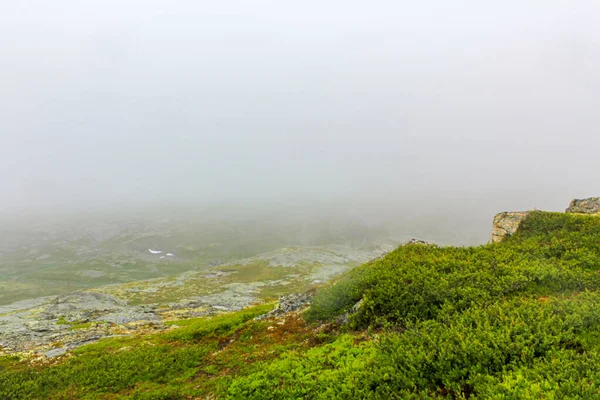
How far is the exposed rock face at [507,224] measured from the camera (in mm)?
29659

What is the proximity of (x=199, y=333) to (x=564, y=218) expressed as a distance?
34752 millimetres

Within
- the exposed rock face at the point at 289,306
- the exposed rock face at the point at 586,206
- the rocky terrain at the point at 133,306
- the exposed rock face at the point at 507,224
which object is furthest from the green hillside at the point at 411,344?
the exposed rock face at the point at 586,206

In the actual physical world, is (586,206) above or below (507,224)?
above

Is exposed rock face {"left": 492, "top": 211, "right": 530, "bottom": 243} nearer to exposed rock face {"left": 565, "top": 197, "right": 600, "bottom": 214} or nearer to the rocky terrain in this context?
exposed rock face {"left": 565, "top": 197, "right": 600, "bottom": 214}

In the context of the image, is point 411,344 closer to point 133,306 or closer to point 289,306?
point 289,306

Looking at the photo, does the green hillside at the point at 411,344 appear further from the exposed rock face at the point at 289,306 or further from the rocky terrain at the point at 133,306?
the rocky terrain at the point at 133,306

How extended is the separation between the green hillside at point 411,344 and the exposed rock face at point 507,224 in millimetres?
1719

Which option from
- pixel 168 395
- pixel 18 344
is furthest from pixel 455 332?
A: pixel 18 344

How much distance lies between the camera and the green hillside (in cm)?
1045

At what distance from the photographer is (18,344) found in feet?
113

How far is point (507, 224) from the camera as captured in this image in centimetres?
3100

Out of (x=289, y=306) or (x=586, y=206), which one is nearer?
(x=289, y=306)

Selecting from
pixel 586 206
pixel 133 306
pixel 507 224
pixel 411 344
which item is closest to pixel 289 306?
pixel 411 344

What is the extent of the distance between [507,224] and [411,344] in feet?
83.5
